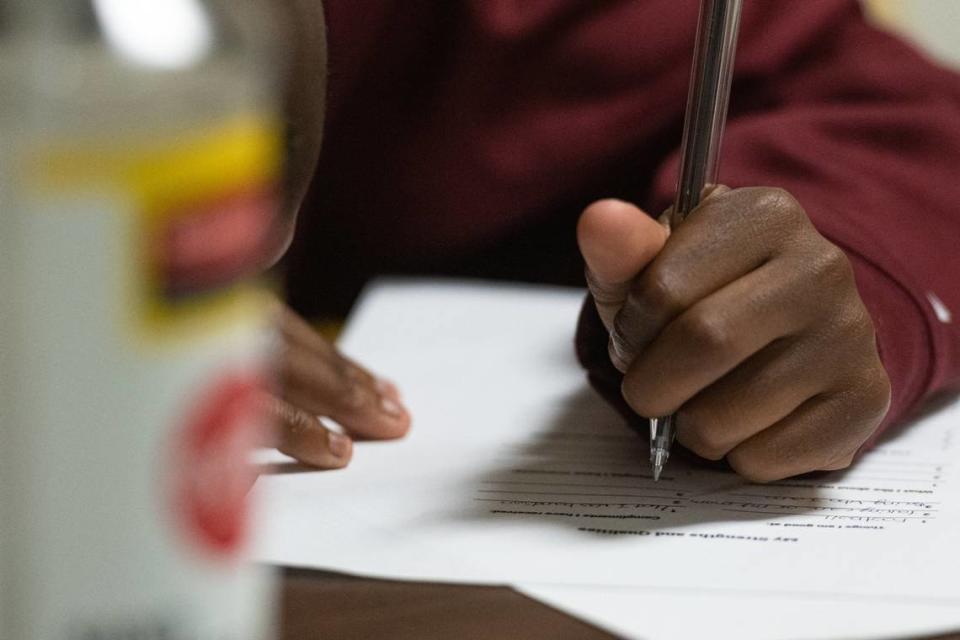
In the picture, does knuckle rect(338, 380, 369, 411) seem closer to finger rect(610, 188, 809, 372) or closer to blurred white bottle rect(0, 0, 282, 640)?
finger rect(610, 188, 809, 372)

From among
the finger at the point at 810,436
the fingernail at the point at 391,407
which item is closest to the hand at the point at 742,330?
the finger at the point at 810,436

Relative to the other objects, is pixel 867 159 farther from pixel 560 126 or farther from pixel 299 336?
pixel 299 336

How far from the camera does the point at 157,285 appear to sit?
0.17 m

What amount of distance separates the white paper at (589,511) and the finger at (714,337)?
43mm

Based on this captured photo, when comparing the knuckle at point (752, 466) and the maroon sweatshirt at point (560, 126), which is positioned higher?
the maroon sweatshirt at point (560, 126)

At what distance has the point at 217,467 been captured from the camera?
7.1 inches

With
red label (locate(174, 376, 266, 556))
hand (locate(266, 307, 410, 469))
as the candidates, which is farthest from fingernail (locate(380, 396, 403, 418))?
red label (locate(174, 376, 266, 556))

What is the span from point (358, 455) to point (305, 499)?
5 centimetres

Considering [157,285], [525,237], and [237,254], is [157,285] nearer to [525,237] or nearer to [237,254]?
[237,254]

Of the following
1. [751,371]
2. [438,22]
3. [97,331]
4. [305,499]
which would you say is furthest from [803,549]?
[438,22]

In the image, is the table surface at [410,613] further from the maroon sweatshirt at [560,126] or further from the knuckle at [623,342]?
the maroon sweatshirt at [560,126]

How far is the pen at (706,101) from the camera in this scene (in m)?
0.36

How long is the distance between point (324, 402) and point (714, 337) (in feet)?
0.54

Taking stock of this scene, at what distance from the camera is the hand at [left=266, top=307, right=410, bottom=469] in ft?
1.39
